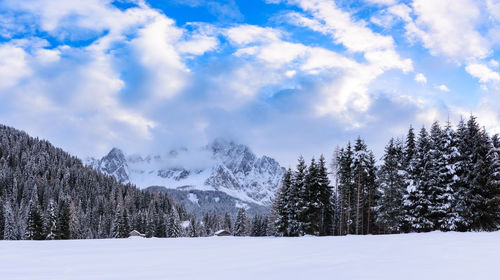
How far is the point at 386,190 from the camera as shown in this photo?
4253cm

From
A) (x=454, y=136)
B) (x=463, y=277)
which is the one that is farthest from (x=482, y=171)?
(x=463, y=277)

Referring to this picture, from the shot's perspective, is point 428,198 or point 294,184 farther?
point 294,184

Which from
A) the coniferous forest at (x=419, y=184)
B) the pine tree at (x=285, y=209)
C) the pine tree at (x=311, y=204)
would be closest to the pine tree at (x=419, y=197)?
the coniferous forest at (x=419, y=184)

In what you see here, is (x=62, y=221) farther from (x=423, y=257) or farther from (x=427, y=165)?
(x=423, y=257)

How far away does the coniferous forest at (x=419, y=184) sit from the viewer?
3219cm

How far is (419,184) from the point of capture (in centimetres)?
3666

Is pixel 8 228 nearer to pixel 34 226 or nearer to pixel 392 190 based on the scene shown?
pixel 34 226

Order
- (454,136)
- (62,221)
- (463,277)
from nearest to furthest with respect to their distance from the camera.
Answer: (463,277) → (454,136) → (62,221)

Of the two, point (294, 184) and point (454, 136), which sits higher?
point (454, 136)

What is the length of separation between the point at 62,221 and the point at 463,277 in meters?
75.6

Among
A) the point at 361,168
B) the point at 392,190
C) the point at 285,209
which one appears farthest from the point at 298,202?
the point at 392,190

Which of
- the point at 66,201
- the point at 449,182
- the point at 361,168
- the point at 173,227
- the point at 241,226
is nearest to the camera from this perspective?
the point at 449,182

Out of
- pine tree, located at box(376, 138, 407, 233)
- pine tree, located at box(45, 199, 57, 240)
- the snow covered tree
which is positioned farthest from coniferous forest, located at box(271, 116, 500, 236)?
pine tree, located at box(45, 199, 57, 240)

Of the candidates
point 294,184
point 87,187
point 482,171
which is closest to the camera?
point 482,171
